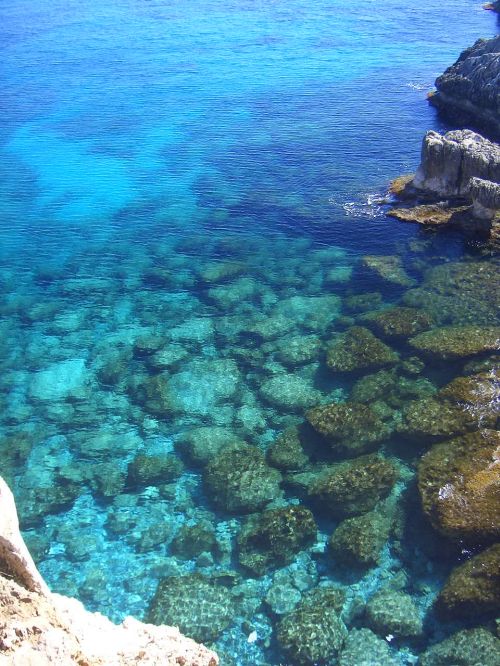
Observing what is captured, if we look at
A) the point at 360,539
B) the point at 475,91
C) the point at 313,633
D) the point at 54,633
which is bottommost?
the point at 313,633

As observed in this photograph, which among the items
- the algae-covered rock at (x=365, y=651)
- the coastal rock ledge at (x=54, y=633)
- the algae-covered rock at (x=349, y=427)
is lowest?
the algae-covered rock at (x=365, y=651)

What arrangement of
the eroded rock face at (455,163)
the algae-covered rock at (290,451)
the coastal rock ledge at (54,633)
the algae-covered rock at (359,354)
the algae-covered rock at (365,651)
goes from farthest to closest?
the eroded rock face at (455,163), the algae-covered rock at (359,354), the algae-covered rock at (290,451), the algae-covered rock at (365,651), the coastal rock ledge at (54,633)

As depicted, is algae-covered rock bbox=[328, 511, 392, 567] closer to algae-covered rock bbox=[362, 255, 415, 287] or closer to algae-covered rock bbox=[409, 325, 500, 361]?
algae-covered rock bbox=[409, 325, 500, 361]

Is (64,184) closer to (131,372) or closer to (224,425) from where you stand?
(131,372)

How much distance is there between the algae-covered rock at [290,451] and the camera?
654 inches

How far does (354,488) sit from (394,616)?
3355 mm

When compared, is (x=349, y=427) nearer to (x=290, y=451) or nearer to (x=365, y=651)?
(x=290, y=451)

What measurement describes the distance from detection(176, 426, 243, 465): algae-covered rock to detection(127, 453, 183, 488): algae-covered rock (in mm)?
493

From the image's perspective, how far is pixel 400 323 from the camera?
68.1 feet

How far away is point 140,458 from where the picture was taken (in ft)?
56.0

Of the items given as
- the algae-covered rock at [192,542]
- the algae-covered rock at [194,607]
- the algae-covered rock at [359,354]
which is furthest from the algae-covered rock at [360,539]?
the algae-covered rock at [359,354]

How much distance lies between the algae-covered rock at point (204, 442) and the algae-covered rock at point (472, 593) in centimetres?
703

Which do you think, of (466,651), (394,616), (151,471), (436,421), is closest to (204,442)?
(151,471)

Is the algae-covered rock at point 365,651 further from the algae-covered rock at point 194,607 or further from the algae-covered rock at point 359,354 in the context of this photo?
the algae-covered rock at point 359,354
